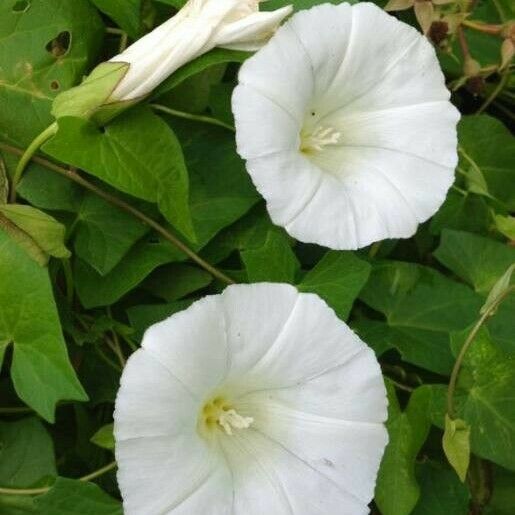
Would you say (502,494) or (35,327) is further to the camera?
(502,494)

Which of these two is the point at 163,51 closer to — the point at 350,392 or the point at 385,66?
the point at 385,66

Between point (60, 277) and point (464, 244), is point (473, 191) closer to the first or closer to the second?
point (464, 244)

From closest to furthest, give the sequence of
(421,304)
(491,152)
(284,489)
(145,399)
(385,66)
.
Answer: (145,399) → (284,489) → (385,66) → (421,304) → (491,152)

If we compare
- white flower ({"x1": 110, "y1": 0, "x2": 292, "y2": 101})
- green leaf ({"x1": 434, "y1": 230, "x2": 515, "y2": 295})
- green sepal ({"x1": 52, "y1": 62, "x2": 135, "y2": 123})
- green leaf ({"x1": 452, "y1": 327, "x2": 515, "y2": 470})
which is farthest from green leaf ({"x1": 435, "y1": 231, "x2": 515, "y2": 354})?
green sepal ({"x1": 52, "y1": 62, "x2": 135, "y2": 123})

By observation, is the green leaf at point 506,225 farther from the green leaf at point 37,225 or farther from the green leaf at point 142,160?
the green leaf at point 37,225

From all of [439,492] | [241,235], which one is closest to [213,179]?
[241,235]

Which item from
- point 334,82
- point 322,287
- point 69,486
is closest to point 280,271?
point 322,287

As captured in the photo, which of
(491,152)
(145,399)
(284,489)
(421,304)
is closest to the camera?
(145,399)
